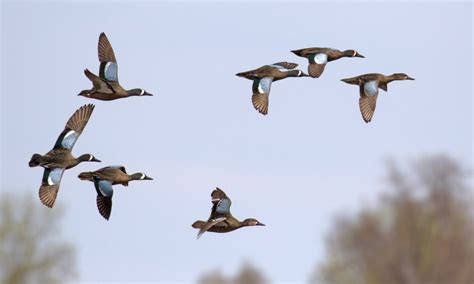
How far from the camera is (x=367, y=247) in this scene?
82938mm

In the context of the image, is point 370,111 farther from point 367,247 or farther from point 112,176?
point 367,247

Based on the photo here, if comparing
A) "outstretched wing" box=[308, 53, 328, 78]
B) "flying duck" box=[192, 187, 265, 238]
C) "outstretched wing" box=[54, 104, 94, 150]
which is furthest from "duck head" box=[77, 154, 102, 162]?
"outstretched wing" box=[308, 53, 328, 78]

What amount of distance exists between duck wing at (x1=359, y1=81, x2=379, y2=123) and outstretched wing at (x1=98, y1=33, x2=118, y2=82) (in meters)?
3.57

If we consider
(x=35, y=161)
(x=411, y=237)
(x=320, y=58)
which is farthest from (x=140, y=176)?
(x=411, y=237)

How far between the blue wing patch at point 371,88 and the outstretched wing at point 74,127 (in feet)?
13.2

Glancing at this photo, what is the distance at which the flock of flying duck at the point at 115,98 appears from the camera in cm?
2538

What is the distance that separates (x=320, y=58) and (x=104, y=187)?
3.89m

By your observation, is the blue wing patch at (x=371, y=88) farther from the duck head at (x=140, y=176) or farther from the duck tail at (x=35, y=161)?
the duck tail at (x=35, y=161)

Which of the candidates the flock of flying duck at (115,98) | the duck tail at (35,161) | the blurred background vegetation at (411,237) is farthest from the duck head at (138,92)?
the blurred background vegetation at (411,237)

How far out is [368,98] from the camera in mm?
27562

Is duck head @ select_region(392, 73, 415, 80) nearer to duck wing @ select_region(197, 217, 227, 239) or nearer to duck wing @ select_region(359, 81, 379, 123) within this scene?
duck wing @ select_region(359, 81, 379, 123)

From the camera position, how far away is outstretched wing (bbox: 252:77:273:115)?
85.6ft

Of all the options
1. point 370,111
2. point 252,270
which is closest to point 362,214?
point 252,270

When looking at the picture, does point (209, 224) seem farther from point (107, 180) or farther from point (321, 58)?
point (321, 58)
